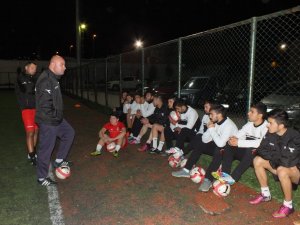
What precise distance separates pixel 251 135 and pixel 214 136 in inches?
22.8

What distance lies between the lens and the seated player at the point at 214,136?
5.04 meters

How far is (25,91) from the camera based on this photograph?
6.10 m

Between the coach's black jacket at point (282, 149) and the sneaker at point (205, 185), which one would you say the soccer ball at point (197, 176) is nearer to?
the sneaker at point (205, 185)

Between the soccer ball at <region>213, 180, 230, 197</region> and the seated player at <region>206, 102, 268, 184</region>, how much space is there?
6.0 inches

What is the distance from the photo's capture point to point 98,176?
5.61 m

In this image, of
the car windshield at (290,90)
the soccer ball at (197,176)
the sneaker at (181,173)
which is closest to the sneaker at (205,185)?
the soccer ball at (197,176)

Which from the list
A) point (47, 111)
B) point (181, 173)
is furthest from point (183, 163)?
point (47, 111)

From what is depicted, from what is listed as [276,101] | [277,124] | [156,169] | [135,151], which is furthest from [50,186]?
[276,101]

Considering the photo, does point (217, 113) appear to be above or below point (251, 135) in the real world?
above

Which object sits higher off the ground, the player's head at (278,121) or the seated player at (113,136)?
the player's head at (278,121)

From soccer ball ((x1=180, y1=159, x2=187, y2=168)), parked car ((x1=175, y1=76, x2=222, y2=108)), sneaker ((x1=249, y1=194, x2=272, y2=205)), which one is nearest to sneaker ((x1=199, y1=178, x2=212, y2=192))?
sneaker ((x1=249, y1=194, x2=272, y2=205))

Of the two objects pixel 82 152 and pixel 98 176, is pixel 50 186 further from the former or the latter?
pixel 82 152

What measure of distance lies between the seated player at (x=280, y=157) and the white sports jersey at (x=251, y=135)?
34cm

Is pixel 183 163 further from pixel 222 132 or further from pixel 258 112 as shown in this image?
pixel 258 112
